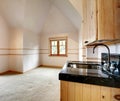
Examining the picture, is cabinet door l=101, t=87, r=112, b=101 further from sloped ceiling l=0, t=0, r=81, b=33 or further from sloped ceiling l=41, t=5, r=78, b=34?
sloped ceiling l=41, t=5, r=78, b=34

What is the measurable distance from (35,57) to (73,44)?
8.41 ft

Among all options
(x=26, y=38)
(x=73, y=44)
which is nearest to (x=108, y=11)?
(x=26, y=38)

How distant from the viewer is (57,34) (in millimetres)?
7516

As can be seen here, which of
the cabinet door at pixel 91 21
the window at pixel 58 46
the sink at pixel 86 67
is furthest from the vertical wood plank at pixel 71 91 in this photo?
the window at pixel 58 46

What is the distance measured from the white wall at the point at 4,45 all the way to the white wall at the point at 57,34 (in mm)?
2425

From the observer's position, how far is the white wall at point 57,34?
A: 22.0 feet

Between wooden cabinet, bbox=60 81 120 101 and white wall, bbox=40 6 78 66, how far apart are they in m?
5.73

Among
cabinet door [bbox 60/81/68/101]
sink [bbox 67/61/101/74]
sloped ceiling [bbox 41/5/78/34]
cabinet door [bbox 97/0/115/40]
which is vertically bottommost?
cabinet door [bbox 60/81/68/101]

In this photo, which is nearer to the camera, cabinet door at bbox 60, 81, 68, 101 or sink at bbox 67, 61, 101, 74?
cabinet door at bbox 60, 81, 68, 101

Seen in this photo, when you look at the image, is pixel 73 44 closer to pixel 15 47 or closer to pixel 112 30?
pixel 15 47

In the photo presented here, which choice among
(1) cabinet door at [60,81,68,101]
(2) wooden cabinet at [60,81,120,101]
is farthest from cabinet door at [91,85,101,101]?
(1) cabinet door at [60,81,68,101]

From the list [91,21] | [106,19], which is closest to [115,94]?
[106,19]

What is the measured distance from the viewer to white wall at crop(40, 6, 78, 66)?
670 cm

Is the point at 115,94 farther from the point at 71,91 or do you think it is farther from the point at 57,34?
the point at 57,34
